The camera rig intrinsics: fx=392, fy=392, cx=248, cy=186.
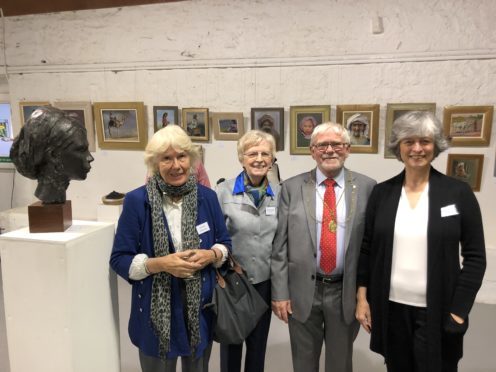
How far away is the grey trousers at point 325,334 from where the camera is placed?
2064mm

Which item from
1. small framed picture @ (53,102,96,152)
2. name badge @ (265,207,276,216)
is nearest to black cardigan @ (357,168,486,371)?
name badge @ (265,207,276,216)

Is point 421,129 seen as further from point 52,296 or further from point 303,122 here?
point 303,122

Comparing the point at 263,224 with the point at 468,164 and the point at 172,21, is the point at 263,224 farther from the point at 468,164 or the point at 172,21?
the point at 172,21

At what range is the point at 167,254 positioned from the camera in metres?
1.80

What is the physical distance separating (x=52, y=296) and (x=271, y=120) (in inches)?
114

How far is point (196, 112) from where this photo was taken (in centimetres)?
437

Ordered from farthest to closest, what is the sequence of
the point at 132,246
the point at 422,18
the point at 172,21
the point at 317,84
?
1. the point at 172,21
2. the point at 317,84
3. the point at 422,18
4. the point at 132,246

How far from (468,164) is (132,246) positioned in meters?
3.34

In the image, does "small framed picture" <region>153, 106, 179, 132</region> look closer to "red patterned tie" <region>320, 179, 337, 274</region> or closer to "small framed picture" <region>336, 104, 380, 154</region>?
"small framed picture" <region>336, 104, 380, 154</region>

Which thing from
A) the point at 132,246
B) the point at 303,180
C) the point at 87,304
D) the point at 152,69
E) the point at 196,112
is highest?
the point at 152,69

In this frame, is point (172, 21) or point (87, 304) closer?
point (87, 304)

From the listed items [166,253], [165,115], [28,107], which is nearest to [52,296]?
[166,253]

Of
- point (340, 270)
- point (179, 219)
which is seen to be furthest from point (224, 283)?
point (340, 270)

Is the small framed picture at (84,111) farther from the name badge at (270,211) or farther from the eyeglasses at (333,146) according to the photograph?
the eyeglasses at (333,146)
